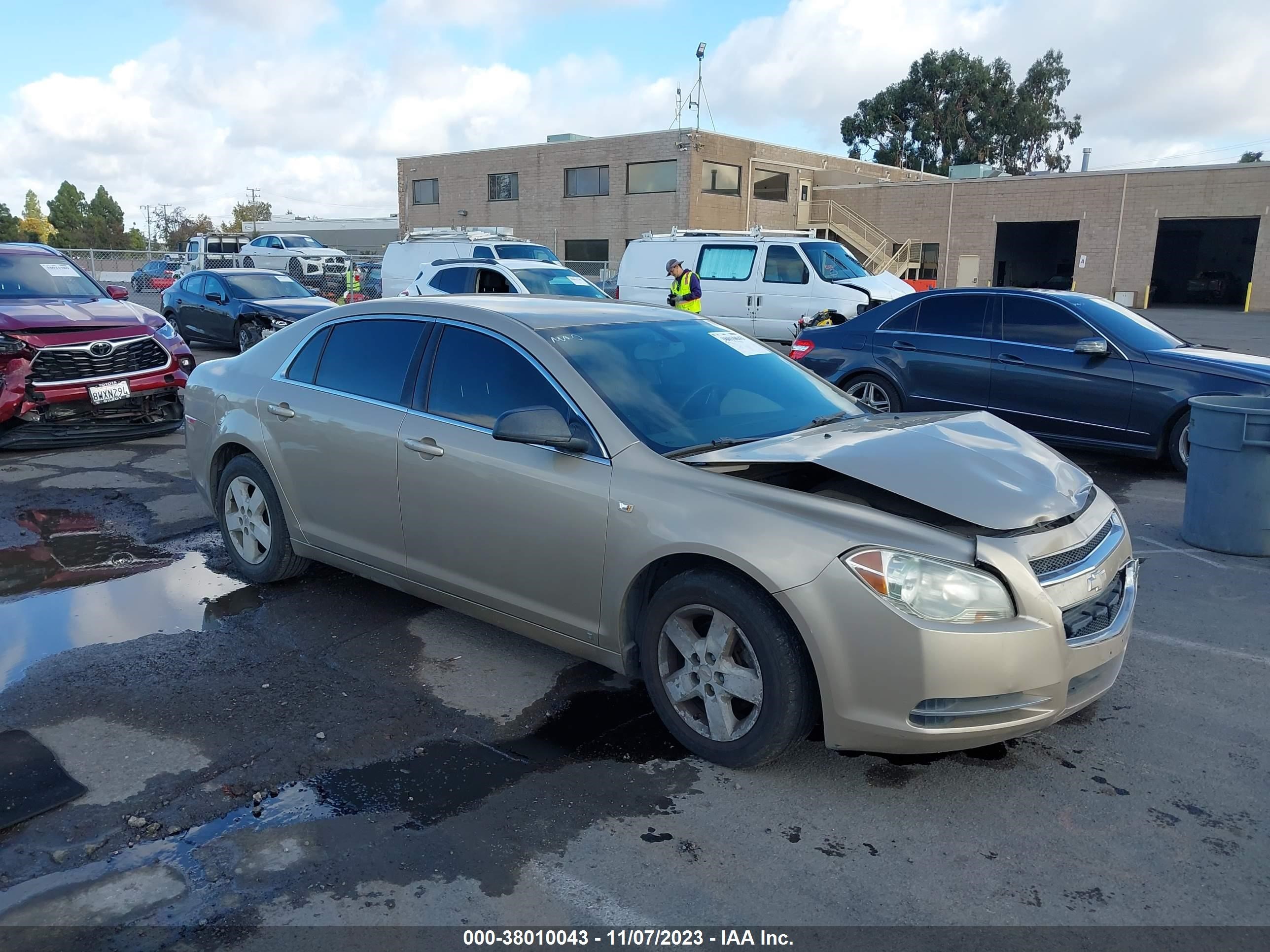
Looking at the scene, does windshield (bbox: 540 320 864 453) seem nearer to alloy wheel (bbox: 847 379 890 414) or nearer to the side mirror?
the side mirror

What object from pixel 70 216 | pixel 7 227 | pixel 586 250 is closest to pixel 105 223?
pixel 70 216

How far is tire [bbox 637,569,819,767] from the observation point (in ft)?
11.2

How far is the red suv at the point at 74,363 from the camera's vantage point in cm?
895

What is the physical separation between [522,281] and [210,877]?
13984 mm

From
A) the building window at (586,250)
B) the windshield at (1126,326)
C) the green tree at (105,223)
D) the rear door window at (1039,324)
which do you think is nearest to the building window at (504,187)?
the building window at (586,250)

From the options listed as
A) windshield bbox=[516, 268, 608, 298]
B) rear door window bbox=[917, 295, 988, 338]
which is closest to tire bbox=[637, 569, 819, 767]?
rear door window bbox=[917, 295, 988, 338]

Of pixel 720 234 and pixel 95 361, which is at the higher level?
pixel 720 234

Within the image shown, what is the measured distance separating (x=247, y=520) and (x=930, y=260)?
38.9 meters

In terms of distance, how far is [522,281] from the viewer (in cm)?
1625

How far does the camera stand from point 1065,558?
11.6ft

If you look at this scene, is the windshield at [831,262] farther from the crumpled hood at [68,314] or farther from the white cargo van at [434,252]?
the crumpled hood at [68,314]

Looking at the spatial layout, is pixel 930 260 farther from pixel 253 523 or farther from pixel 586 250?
pixel 253 523

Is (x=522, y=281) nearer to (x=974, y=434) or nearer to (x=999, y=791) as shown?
(x=974, y=434)

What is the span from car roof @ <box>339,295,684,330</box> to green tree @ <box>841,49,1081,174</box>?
6747 centimetres
